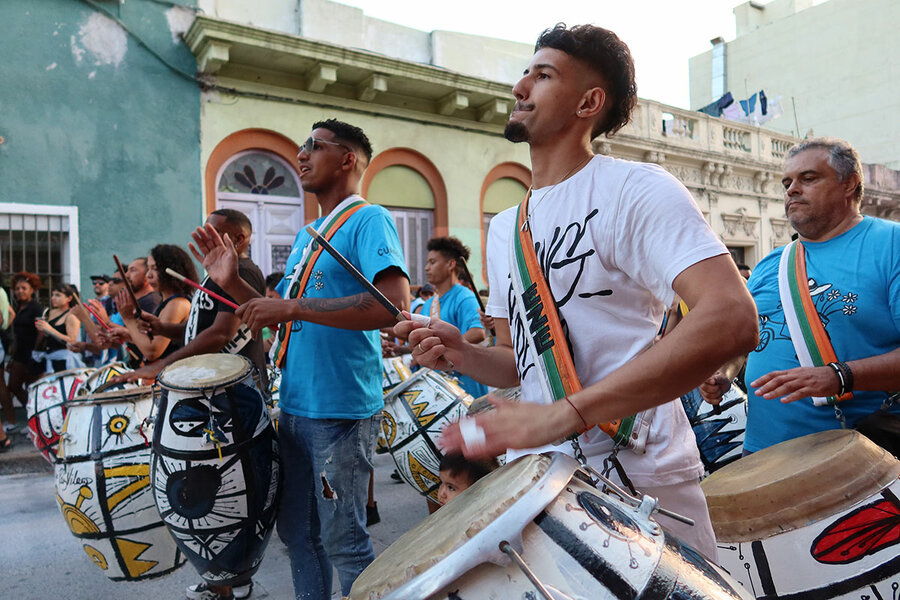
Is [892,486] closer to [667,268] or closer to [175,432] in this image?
[667,268]

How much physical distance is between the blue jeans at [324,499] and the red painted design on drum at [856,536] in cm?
160

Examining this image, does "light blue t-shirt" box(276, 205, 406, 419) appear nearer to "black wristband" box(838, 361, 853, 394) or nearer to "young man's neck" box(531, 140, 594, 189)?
"young man's neck" box(531, 140, 594, 189)

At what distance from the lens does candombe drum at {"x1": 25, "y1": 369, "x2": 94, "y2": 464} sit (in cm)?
494

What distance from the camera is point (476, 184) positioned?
11.7 m

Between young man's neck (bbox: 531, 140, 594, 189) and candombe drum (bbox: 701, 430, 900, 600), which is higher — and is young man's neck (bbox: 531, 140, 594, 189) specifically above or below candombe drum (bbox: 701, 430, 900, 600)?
above

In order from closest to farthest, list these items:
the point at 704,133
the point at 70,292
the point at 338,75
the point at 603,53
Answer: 1. the point at 603,53
2. the point at 70,292
3. the point at 338,75
4. the point at 704,133

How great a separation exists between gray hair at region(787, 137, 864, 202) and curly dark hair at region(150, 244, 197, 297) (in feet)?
11.5

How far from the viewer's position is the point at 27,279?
25.0 feet

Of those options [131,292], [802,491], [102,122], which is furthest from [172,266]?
[102,122]

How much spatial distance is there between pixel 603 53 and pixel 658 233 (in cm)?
53

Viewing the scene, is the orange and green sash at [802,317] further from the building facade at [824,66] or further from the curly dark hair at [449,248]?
the building facade at [824,66]

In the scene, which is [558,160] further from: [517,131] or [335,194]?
[335,194]

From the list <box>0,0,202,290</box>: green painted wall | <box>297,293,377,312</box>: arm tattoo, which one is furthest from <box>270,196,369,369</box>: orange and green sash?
<box>0,0,202,290</box>: green painted wall

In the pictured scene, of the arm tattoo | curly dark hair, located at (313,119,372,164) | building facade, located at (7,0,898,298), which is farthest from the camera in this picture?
building facade, located at (7,0,898,298)
